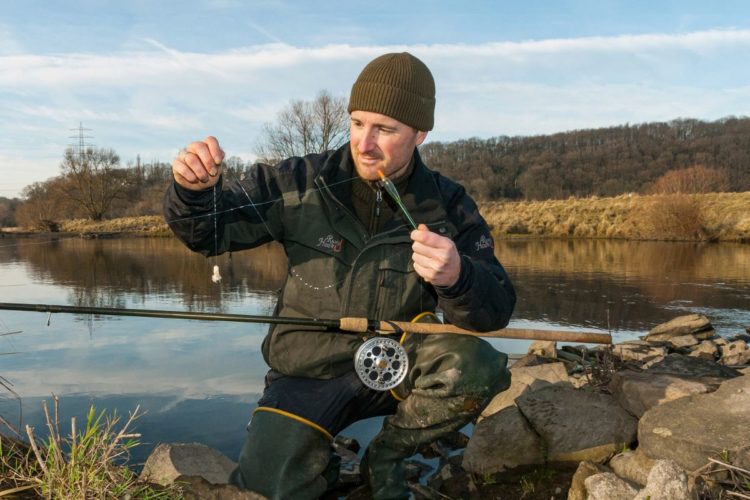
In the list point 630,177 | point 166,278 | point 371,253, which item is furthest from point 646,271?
point 630,177

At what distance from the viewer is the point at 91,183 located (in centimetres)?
2605

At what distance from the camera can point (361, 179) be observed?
3086mm

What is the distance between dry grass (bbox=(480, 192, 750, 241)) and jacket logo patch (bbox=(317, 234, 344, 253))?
23272 mm

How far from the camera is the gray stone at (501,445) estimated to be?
3.15m

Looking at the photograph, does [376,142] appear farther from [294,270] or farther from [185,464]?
[185,464]

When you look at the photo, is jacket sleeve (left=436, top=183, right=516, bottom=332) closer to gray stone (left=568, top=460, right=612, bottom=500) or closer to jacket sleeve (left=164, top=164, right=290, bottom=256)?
gray stone (left=568, top=460, right=612, bottom=500)

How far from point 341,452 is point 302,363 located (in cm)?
84

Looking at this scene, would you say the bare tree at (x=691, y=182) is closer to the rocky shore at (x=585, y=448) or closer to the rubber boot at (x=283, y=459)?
the rocky shore at (x=585, y=448)

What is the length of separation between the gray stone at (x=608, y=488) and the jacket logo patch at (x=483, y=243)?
1191mm

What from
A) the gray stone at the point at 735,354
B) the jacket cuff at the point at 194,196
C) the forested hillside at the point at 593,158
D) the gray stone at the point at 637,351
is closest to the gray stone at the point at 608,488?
the jacket cuff at the point at 194,196

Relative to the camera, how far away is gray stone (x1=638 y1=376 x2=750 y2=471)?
8.85ft

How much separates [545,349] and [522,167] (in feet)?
235

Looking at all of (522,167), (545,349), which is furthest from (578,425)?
(522,167)

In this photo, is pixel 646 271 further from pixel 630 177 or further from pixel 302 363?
pixel 630 177
